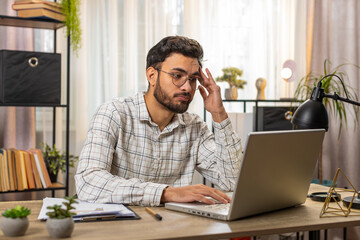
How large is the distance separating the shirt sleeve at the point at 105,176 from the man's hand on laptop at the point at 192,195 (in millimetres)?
28

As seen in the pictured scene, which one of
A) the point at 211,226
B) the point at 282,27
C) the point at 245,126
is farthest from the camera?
the point at 282,27

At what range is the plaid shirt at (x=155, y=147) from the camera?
187 cm

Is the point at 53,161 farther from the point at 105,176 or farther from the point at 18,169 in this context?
the point at 105,176

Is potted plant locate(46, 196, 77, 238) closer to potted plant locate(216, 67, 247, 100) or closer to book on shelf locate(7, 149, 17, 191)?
book on shelf locate(7, 149, 17, 191)

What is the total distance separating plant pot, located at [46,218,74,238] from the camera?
118 cm

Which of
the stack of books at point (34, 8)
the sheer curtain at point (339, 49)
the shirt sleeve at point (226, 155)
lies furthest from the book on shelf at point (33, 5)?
the sheer curtain at point (339, 49)

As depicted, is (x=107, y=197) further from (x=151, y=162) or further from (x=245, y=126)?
(x=245, y=126)

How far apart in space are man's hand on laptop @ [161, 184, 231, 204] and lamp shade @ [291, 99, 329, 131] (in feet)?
1.26

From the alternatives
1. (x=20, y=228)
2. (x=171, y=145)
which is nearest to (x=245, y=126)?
(x=171, y=145)

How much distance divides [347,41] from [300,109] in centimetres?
→ 233

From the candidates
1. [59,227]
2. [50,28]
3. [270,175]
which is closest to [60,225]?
[59,227]

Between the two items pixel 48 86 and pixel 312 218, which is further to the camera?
pixel 48 86

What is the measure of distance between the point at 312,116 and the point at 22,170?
181 cm

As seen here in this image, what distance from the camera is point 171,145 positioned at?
2.08m
